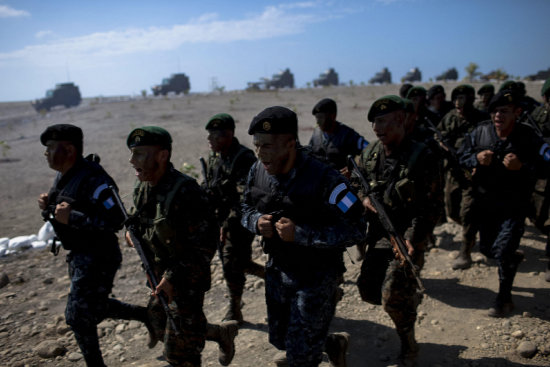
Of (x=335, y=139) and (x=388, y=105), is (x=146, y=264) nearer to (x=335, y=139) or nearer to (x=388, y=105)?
(x=388, y=105)

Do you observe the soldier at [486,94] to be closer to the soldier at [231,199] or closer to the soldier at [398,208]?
Result: the soldier at [398,208]

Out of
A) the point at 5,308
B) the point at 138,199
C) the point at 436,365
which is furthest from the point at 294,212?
the point at 5,308

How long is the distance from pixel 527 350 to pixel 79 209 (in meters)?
4.19

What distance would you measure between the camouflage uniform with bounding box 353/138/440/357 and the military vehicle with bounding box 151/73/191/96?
3832 centimetres

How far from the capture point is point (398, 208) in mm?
3477

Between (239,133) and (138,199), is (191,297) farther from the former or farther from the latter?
(239,133)

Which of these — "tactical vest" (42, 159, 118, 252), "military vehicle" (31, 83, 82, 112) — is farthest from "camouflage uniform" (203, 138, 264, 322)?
"military vehicle" (31, 83, 82, 112)

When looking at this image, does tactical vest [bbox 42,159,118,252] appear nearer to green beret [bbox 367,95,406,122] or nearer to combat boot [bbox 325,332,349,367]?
combat boot [bbox 325,332,349,367]

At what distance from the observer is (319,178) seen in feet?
8.89

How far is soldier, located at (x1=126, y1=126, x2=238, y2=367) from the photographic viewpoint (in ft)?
10.0

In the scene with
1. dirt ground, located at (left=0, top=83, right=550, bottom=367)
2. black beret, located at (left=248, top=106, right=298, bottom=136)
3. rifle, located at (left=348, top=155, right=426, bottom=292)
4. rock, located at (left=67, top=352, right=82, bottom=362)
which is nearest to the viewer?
black beret, located at (left=248, top=106, right=298, bottom=136)

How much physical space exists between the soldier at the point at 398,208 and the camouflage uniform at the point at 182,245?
4.72ft

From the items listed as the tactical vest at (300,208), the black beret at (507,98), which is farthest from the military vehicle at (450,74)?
the tactical vest at (300,208)

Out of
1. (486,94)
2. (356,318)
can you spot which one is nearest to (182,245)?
(356,318)
